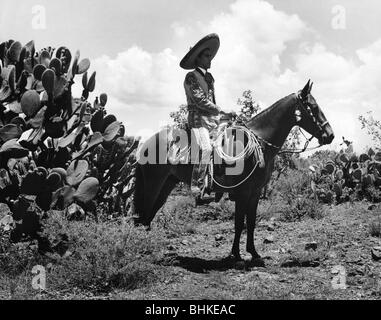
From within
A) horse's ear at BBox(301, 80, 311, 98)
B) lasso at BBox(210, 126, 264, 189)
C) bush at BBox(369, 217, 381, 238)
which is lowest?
bush at BBox(369, 217, 381, 238)

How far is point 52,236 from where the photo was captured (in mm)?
6457

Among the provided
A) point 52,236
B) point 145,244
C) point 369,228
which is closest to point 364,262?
point 369,228

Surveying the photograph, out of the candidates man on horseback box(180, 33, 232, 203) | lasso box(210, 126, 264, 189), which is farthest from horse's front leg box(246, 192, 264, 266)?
man on horseback box(180, 33, 232, 203)

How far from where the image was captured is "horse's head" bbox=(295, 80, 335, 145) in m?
7.00

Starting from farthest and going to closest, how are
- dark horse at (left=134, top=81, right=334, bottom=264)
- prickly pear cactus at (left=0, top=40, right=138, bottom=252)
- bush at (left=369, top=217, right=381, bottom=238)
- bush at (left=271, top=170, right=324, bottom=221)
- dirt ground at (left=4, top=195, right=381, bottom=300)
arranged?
bush at (left=271, top=170, right=324, bottom=221) < bush at (left=369, top=217, right=381, bottom=238) < dark horse at (left=134, top=81, right=334, bottom=264) < prickly pear cactus at (left=0, top=40, right=138, bottom=252) < dirt ground at (left=4, top=195, right=381, bottom=300)

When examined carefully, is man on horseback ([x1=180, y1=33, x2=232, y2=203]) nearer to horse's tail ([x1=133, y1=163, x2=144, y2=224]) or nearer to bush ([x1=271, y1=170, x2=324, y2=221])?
horse's tail ([x1=133, y1=163, x2=144, y2=224])

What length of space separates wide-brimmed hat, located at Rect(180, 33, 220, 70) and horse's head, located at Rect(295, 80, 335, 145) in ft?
4.39

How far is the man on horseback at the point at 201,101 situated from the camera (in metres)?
6.97

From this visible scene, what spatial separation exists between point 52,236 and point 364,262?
13.3 ft

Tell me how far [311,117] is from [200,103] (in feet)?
5.01

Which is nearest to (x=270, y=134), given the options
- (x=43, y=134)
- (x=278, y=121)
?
(x=278, y=121)

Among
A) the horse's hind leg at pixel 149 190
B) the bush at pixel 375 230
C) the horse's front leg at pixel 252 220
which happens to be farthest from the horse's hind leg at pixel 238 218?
the bush at pixel 375 230
